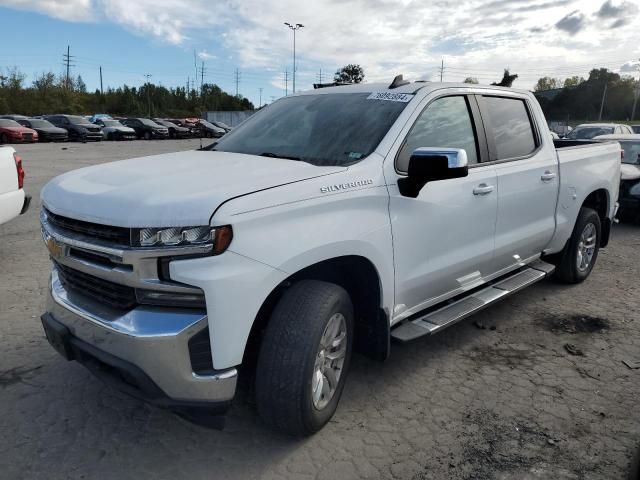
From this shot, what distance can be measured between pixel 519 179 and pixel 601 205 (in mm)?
2272

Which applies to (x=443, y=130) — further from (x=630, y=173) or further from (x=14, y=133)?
(x=14, y=133)

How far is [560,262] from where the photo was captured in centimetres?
545

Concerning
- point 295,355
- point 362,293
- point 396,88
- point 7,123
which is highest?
point 7,123

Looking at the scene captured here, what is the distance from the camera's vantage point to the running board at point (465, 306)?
128 inches

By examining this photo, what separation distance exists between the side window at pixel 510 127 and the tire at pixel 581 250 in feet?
4.15

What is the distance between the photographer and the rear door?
4012 millimetres

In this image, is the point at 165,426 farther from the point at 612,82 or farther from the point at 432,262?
the point at 612,82

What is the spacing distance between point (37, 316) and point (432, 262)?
3233 mm

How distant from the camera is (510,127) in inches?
171

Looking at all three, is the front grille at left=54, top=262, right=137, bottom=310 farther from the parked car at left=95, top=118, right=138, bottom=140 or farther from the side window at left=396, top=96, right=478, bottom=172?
the parked car at left=95, top=118, right=138, bottom=140

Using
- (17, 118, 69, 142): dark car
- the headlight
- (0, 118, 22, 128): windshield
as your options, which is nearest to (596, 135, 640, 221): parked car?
the headlight

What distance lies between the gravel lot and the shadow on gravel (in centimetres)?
4

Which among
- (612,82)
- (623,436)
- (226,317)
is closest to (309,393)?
(226,317)

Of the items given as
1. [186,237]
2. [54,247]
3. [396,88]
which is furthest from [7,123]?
[186,237]
